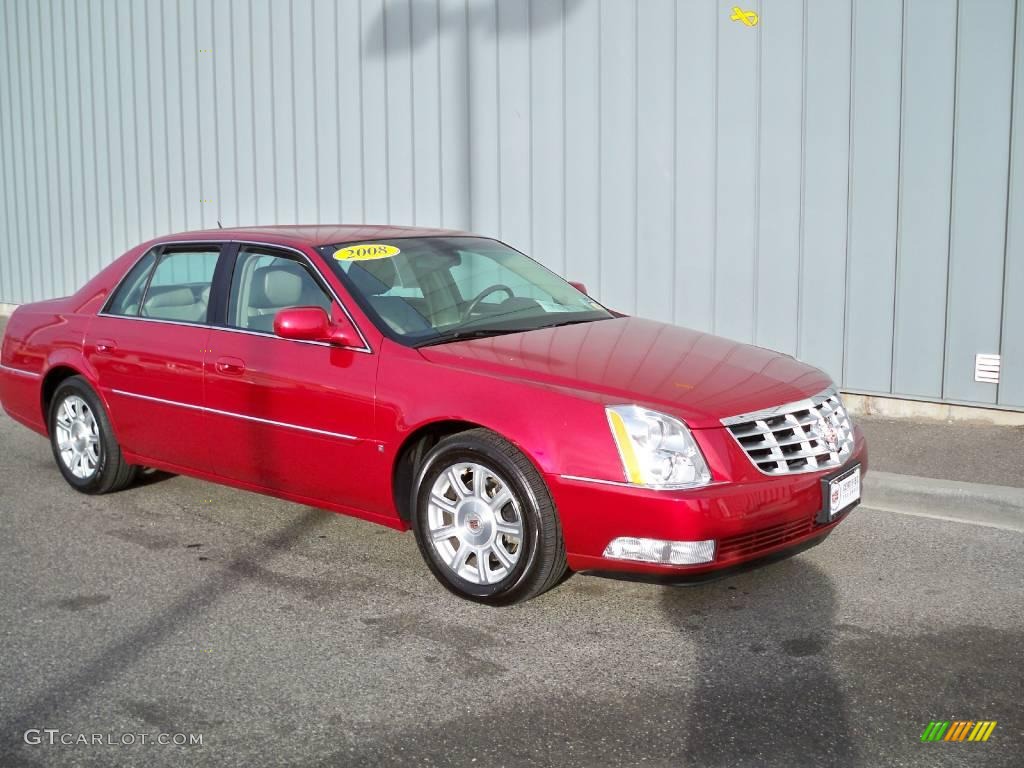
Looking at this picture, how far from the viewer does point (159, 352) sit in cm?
571

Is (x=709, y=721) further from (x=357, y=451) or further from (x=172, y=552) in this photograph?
(x=172, y=552)

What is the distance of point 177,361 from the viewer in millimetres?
5605

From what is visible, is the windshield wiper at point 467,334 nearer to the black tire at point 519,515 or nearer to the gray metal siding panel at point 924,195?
the black tire at point 519,515

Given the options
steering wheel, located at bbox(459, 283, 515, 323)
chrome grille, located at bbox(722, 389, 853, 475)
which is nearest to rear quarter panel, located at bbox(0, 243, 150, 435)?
steering wheel, located at bbox(459, 283, 515, 323)

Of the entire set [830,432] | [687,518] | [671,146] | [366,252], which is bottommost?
[687,518]

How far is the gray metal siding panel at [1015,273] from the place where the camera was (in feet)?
23.4

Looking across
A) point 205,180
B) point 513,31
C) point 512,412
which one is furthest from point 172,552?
point 205,180

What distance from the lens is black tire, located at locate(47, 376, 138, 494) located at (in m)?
6.16

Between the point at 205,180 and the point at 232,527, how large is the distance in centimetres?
758

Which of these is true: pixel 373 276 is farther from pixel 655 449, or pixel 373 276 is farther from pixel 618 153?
pixel 618 153

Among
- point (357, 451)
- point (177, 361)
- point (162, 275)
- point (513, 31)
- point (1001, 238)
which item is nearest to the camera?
point (357, 451)

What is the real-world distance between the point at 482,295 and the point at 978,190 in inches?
150

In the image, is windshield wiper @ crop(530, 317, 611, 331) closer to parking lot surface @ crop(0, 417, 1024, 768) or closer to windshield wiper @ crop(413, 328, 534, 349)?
windshield wiper @ crop(413, 328, 534, 349)

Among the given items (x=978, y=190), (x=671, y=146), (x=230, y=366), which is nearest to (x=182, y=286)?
(x=230, y=366)
